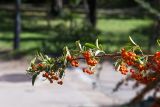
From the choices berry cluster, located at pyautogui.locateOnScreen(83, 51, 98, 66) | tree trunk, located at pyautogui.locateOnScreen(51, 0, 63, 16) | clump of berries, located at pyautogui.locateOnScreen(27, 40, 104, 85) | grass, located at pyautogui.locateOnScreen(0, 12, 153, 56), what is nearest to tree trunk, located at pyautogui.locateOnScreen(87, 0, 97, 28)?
grass, located at pyautogui.locateOnScreen(0, 12, 153, 56)

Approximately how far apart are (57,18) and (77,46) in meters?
23.5

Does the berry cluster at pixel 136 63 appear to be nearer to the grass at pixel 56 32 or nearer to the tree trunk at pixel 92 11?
the grass at pixel 56 32

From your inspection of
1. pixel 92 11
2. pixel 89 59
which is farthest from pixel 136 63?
pixel 92 11

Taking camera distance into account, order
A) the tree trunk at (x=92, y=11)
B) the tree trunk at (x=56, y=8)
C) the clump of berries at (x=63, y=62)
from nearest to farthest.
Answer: the clump of berries at (x=63, y=62) → the tree trunk at (x=92, y=11) → the tree trunk at (x=56, y=8)

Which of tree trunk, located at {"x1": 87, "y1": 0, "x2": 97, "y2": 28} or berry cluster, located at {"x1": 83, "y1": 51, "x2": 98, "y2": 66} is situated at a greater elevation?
tree trunk, located at {"x1": 87, "y1": 0, "x2": 97, "y2": 28}

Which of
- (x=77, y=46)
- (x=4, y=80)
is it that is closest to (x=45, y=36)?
(x=4, y=80)

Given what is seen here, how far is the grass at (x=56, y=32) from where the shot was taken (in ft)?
58.9

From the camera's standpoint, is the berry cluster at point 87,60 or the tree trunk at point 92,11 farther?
the tree trunk at point 92,11

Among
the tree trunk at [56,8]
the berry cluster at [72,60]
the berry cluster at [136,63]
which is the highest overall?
the tree trunk at [56,8]

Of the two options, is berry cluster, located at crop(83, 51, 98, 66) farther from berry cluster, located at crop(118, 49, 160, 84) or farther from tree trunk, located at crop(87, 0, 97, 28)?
tree trunk, located at crop(87, 0, 97, 28)

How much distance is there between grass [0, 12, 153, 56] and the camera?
1795cm

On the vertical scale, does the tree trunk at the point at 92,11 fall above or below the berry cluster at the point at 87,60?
above

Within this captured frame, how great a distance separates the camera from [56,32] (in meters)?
20.1

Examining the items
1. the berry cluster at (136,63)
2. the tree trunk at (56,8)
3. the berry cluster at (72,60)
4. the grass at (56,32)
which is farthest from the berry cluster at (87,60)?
the tree trunk at (56,8)
